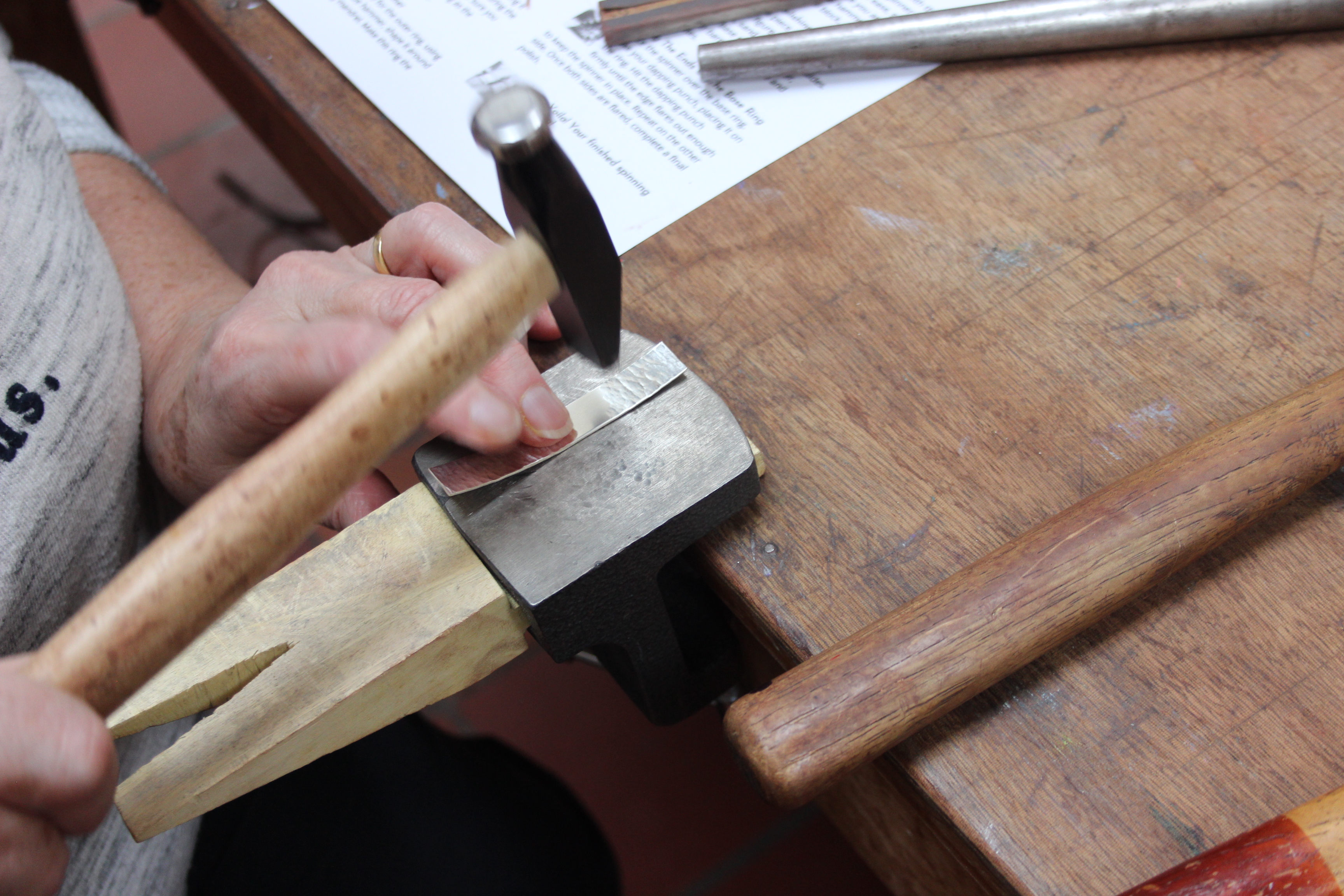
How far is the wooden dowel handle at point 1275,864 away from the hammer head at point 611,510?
25cm

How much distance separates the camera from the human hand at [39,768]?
0.34 metres

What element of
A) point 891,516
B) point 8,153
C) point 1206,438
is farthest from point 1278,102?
point 8,153

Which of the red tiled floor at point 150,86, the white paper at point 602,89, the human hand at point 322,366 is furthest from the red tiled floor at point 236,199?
the human hand at point 322,366

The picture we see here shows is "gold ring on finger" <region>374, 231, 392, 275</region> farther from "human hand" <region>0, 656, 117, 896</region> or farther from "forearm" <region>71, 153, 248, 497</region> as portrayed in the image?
"human hand" <region>0, 656, 117, 896</region>

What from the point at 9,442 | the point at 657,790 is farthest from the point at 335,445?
the point at 657,790

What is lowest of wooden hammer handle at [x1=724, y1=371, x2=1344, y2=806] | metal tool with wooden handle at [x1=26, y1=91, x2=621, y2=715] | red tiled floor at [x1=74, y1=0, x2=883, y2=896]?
red tiled floor at [x1=74, y1=0, x2=883, y2=896]

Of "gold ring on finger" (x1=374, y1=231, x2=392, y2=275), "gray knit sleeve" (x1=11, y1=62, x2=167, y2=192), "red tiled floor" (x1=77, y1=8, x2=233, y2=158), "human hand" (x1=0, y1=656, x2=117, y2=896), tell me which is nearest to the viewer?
"human hand" (x1=0, y1=656, x2=117, y2=896)

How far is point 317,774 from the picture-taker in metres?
0.71

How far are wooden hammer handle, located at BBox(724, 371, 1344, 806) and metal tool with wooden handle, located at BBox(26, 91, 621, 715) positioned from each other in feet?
0.68

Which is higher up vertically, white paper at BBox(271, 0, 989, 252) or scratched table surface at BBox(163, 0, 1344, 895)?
white paper at BBox(271, 0, 989, 252)

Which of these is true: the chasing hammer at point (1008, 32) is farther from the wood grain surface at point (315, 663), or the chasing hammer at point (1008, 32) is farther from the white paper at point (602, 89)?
the wood grain surface at point (315, 663)

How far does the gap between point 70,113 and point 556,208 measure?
62 centimetres

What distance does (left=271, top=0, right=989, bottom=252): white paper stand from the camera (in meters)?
0.66

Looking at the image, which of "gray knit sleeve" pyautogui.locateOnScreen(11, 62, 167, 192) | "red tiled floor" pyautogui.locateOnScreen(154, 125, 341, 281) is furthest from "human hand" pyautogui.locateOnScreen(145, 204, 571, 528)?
"red tiled floor" pyautogui.locateOnScreen(154, 125, 341, 281)
